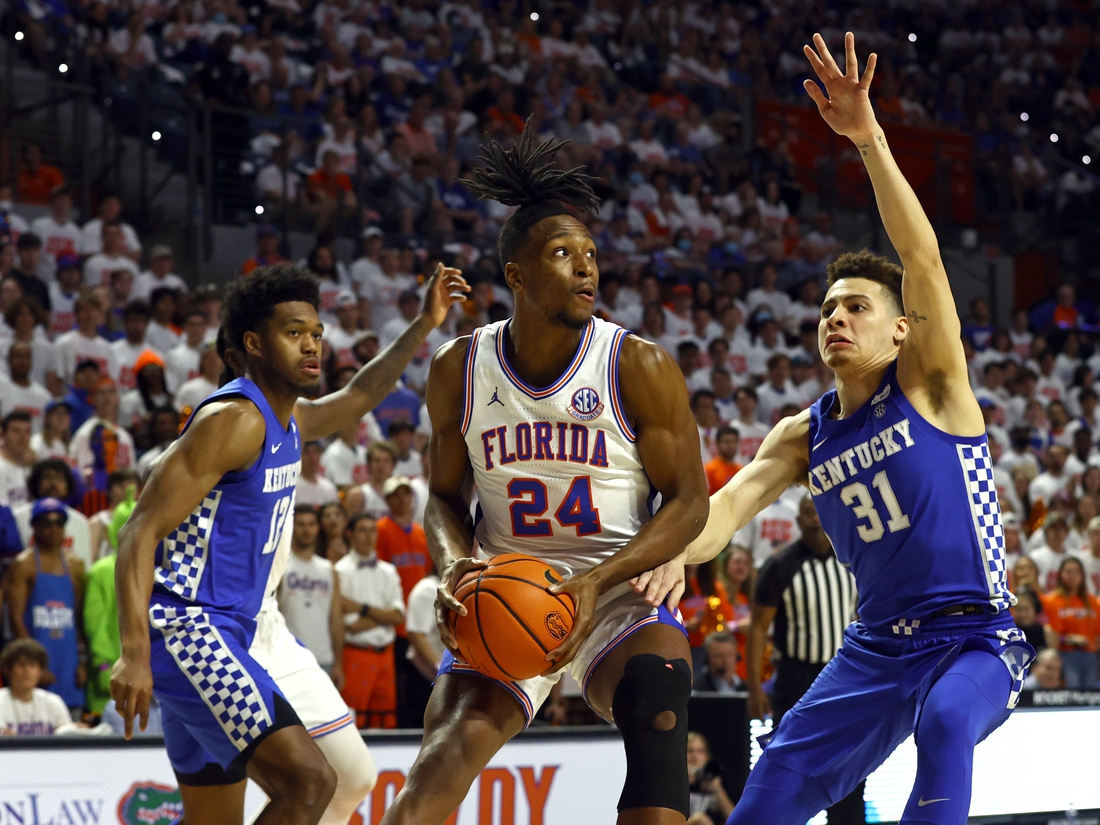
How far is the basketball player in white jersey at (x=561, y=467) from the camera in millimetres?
3965

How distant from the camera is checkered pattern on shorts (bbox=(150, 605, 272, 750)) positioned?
449cm

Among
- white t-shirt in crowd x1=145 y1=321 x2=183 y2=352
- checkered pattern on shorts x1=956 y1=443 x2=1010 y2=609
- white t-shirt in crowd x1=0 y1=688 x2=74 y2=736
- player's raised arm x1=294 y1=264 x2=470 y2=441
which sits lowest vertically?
white t-shirt in crowd x1=0 y1=688 x2=74 y2=736

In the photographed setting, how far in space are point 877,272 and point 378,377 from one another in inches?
89.9

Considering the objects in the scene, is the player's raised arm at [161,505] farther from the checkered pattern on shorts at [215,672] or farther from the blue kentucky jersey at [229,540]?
the checkered pattern on shorts at [215,672]

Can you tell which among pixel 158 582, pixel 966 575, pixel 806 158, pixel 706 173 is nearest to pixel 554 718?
pixel 158 582

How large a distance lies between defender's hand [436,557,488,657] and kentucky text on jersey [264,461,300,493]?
45.2 inches

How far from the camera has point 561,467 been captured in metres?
4.23

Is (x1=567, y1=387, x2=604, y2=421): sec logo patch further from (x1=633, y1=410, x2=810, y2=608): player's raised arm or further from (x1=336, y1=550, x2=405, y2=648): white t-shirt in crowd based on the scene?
(x1=336, y1=550, x2=405, y2=648): white t-shirt in crowd

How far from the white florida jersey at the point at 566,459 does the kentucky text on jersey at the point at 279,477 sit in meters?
0.95

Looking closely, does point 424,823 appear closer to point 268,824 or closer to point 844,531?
point 268,824

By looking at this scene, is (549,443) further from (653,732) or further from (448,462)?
(653,732)

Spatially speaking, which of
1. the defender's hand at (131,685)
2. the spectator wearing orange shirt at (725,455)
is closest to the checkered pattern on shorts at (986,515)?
the defender's hand at (131,685)

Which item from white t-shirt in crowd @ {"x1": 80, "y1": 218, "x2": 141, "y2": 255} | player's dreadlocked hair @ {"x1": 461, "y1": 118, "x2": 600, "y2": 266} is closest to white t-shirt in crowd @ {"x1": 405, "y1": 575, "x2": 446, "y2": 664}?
white t-shirt in crowd @ {"x1": 80, "y1": 218, "x2": 141, "y2": 255}

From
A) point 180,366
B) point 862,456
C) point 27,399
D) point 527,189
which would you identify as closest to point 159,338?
point 180,366
